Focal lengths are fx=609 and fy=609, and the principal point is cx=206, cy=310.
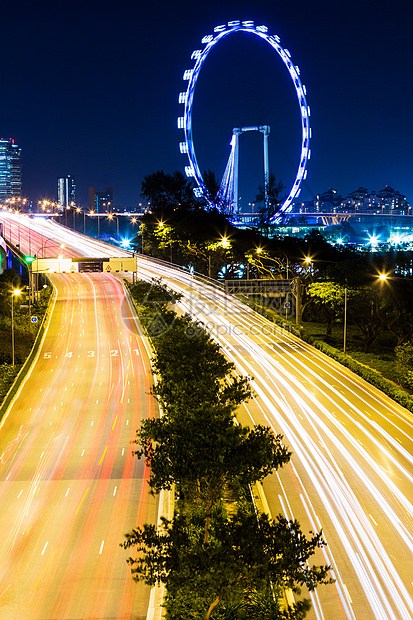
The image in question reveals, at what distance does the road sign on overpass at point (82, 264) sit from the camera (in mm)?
71938

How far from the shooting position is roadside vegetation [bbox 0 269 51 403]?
43.6m

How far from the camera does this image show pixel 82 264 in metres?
77.0

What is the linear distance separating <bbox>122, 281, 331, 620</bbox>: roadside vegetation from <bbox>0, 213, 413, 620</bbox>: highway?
1.15 m

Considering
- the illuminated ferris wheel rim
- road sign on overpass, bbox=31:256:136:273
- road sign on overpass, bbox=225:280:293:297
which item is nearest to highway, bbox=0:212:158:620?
road sign on overpass, bbox=225:280:293:297

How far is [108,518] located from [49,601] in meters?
5.08

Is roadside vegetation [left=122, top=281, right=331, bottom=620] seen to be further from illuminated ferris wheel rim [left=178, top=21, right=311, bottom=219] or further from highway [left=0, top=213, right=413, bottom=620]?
illuminated ferris wheel rim [left=178, top=21, right=311, bottom=219]

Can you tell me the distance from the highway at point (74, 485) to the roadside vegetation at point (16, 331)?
1461 mm

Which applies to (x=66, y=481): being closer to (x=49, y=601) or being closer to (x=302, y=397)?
(x=49, y=601)

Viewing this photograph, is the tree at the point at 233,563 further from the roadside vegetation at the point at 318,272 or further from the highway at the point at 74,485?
the roadside vegetation at the point at 318,272

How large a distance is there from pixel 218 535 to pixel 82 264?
215 feet

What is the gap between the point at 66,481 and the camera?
25.2 metres

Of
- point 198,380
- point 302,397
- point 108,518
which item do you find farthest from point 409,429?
point 108,518

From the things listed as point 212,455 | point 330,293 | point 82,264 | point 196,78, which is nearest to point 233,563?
point 212,455

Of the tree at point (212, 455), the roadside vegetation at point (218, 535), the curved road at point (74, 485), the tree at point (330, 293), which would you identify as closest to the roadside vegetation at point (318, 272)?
the tree at point (330, 293)
